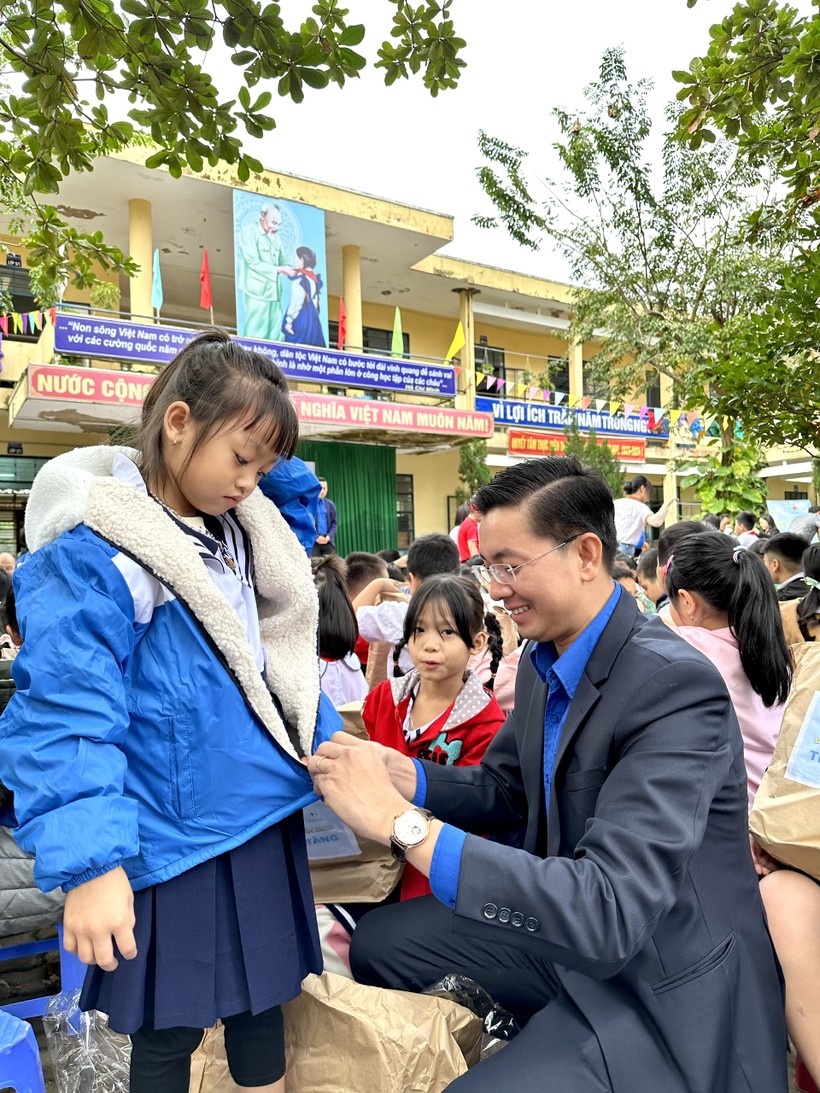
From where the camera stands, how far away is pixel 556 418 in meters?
16.5

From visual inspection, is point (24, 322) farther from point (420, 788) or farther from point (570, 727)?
point (570, 727)

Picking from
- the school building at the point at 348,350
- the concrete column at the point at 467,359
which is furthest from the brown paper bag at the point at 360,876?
the concrete column at the point at 467,359

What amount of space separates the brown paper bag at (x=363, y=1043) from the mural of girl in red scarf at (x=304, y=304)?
10966mm

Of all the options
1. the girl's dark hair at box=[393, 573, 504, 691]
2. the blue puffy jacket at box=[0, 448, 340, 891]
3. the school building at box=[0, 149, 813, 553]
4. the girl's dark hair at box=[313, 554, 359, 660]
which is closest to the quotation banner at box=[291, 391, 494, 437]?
the school building at box=[0, 149, 813, 553]

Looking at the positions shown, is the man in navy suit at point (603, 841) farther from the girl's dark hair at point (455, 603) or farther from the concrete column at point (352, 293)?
the concrete column at point (352, 293)

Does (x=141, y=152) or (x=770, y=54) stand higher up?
(x=141, y=152)

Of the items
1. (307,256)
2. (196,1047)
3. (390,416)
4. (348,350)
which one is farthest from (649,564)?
(348,350)

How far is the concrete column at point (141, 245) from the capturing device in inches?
445

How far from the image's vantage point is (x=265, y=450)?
4.74 ft

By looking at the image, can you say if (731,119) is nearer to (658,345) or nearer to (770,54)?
(770,54)

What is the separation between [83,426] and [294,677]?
11067 millimetres

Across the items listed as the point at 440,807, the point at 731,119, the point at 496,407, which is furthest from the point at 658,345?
the point at 440,807

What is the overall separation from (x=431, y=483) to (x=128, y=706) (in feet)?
50.2

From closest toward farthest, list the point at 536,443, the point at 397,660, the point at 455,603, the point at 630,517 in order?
the point at 455,603
the point at 397,660
the point at 630,517
the point at 536,443
